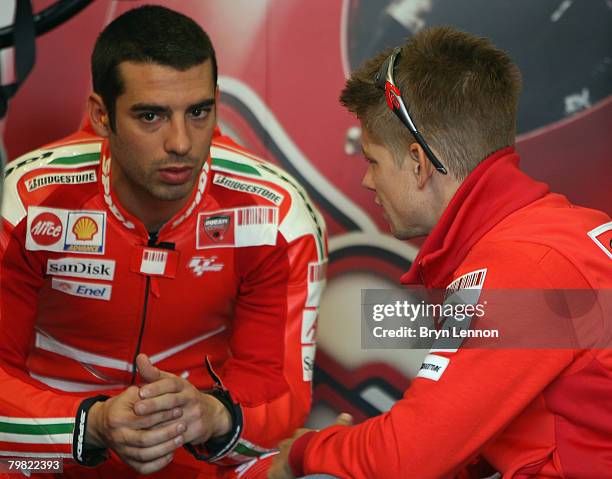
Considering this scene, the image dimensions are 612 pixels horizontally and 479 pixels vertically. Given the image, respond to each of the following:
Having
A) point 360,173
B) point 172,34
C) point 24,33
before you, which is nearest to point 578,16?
point 360,173

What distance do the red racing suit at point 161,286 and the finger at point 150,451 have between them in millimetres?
229

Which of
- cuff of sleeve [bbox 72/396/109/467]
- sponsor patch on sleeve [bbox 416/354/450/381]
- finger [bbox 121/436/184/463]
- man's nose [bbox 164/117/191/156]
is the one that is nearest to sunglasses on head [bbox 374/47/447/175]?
sponsor patch on sleeve [bbox 416/354/450/381]

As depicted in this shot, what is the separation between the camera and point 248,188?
184 cm

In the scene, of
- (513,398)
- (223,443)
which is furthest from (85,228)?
(513,398)

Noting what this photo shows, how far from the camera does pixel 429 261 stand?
1.31 m

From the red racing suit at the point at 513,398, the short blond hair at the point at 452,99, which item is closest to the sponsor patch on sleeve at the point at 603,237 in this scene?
the red racing suit at the point at 513,398

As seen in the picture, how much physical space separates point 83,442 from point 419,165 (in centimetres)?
74

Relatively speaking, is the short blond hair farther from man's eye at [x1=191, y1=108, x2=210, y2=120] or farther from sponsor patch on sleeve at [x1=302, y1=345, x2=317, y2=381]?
sponsor patch on sleeve at [x1=302, y1=345, x2=317, y2=381]

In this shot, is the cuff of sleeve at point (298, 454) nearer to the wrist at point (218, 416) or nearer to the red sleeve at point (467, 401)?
the red sleeve at point (467, 401)

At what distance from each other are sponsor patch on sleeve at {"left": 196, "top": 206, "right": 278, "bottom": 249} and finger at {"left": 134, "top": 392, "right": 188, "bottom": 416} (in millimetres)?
396

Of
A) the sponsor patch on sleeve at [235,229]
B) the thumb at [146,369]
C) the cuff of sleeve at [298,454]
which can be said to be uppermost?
the sponsor patch on sleeve at [235,229]

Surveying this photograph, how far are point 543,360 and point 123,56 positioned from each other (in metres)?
1.02

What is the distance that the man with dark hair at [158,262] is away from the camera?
1.68 meters

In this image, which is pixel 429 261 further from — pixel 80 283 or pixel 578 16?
pixel 578 16
